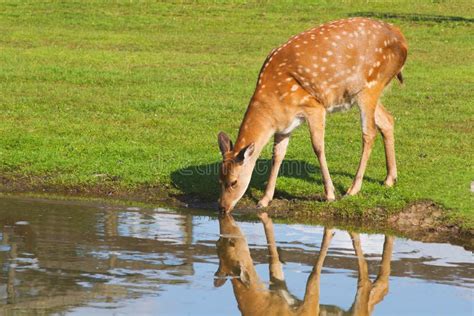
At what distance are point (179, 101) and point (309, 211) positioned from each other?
755 centimetres

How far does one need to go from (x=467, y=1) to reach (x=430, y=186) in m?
30.4

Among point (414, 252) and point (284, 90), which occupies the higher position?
point (284, 90)

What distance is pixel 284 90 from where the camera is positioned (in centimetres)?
1272

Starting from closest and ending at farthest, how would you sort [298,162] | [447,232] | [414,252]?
[414,252]
[447,232]
[298,162]

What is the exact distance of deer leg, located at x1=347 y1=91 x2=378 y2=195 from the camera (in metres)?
13.1

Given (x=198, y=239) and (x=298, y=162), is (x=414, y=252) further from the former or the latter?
(x=298, y=162)

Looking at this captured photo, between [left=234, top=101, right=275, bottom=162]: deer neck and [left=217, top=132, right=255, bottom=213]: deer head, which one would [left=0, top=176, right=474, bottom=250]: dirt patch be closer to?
[left=217, top=132, right=255, bottom=213]: deer head

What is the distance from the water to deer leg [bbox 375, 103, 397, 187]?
184 cm

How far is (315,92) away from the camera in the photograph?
12.8 meters

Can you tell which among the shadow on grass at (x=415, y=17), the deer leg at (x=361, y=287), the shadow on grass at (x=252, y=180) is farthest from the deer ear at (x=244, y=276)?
the shadow on grass at (x=415, y=17)

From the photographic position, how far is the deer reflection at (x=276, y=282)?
8984 millimetres

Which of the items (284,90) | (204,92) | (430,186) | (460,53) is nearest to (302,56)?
(284,90)

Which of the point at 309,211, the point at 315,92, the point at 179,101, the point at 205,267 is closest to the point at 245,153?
the point at 309,211

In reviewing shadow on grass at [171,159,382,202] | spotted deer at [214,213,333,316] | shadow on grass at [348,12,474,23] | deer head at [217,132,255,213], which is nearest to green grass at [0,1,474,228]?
shadow on grass at [171,159,382,202]
